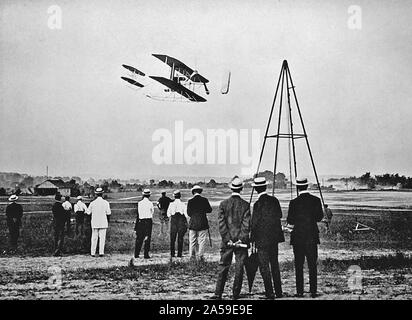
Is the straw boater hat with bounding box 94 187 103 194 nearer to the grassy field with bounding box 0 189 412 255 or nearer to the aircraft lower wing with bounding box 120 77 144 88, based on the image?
the grassy field with bounding box 0 189 412 255

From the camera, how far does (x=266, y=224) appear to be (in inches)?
250

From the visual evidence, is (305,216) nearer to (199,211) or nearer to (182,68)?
(199,211)

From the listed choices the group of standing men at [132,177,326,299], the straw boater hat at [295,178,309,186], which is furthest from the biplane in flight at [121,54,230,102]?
the group of standing men at [132,177,326,299]

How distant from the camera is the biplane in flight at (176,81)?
8.99 meters

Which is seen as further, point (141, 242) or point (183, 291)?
point (141, 242)

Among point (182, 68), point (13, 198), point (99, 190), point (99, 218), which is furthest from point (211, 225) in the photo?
point (13, 198)

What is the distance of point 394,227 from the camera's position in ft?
30.0

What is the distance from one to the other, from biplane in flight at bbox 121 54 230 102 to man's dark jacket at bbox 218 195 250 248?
343 cm

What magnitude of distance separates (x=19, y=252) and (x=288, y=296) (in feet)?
17.8

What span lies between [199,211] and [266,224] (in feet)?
6.85
